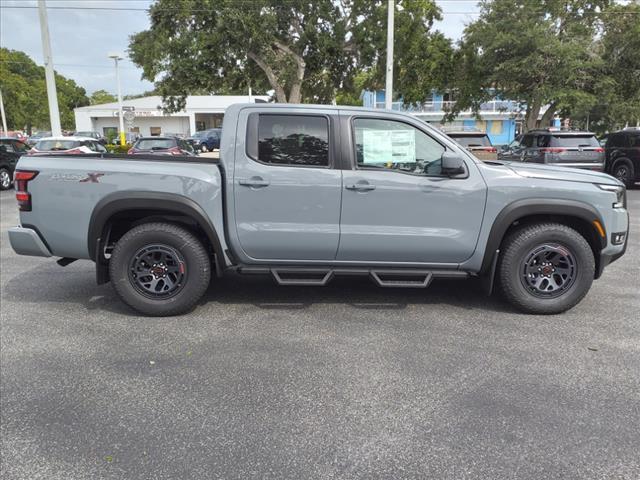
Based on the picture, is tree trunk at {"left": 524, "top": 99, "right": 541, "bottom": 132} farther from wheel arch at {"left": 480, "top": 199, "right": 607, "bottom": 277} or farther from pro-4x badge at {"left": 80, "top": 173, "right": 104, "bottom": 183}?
pro-4x badge at {"left": 80, "top": 173, "right": 104, "bottom": 183}

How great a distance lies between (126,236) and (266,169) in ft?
4.53

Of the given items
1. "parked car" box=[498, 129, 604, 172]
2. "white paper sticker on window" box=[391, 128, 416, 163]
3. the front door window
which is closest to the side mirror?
the front door window

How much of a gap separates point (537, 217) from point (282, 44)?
1843 cm

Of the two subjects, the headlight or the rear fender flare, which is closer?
the rear fender flare

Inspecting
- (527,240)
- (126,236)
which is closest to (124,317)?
(126,236)

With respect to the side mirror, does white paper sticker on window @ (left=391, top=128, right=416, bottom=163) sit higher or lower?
higher

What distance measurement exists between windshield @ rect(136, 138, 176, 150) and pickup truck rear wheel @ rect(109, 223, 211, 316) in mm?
14163

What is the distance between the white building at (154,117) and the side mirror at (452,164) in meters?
51.5

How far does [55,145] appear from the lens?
15656 mm

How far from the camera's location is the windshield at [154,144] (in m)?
17.7

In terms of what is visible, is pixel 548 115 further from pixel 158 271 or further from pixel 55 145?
pixel 158 271

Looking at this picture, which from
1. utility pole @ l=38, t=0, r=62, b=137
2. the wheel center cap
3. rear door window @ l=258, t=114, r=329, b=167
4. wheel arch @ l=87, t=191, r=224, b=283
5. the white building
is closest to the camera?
wheel arch @ l=87, t=191, r=224, b=283

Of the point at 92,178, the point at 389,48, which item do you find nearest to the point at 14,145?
the point at 389,48

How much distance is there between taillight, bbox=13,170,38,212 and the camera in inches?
175
